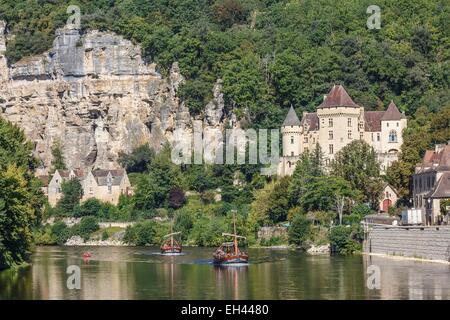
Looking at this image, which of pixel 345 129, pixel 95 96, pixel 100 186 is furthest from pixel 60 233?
pixel 345 129

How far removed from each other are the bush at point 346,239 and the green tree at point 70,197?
1353 inches

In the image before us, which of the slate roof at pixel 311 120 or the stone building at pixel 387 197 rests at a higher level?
the slate roof at pixel 311 120

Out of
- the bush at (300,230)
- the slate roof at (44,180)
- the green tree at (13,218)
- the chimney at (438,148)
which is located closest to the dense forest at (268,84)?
the bush at (300,230)

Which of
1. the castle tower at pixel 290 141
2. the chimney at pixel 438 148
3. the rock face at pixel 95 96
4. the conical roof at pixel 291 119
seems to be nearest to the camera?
the chimney at pixel 438 148

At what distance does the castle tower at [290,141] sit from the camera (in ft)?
357

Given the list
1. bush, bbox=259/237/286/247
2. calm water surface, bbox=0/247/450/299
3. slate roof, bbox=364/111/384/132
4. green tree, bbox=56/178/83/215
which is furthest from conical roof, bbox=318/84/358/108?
green tree, bbox=56/178/83/215

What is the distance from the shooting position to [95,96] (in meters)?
129

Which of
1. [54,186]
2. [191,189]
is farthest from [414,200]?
[54,186]

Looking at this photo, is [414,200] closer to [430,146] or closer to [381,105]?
[430,146]

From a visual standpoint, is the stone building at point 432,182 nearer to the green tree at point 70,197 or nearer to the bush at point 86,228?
the bush at point 86,228

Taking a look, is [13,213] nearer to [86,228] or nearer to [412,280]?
[412,280]

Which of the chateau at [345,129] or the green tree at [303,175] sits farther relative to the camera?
the chateau at [345,129]

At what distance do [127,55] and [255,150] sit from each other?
20568mm

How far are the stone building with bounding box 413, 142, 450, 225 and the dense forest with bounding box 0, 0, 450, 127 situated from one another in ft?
75.7
